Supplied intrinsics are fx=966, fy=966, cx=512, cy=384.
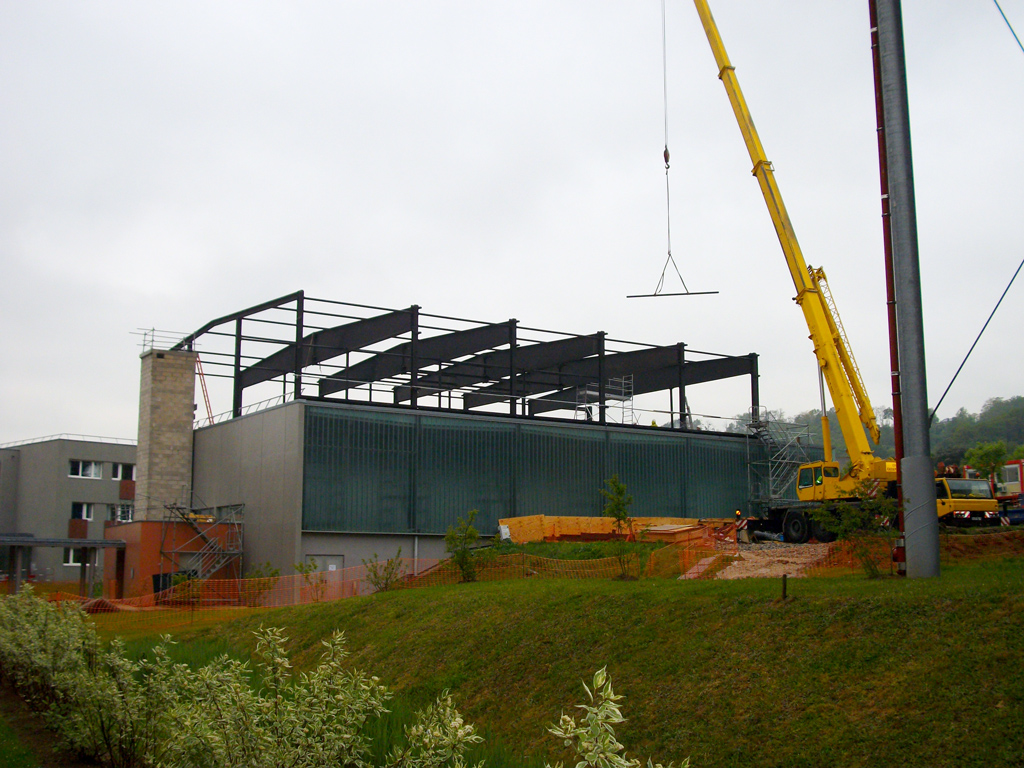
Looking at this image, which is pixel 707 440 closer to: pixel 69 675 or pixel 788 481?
pixel 788 481

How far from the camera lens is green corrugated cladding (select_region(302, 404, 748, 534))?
136 feet

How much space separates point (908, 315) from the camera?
1819 cm

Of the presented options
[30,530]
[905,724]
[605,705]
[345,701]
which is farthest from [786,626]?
[30,530]

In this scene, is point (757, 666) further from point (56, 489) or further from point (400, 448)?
point (56, 489)

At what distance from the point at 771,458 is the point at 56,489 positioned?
156ft

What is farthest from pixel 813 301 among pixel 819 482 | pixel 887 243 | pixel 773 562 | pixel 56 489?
pixel 56 489

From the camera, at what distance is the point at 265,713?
887 cm

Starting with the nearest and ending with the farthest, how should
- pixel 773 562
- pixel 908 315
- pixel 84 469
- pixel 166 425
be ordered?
pixel 908 315, pixel 773 562, pixel 166 425, pixel 84 469

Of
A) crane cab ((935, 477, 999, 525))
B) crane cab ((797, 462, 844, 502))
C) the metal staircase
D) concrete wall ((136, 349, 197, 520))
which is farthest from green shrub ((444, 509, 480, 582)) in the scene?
concrete wall ((136, 349, 197, 520))

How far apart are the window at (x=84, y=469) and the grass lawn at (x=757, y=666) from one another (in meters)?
50.4

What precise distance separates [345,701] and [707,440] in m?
44.3

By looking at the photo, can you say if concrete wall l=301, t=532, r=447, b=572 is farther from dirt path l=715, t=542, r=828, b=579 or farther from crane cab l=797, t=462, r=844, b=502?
dirt path l=715, t=542, r=828, b=579

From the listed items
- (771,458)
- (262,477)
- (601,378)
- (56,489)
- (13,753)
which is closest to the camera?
(13,753)

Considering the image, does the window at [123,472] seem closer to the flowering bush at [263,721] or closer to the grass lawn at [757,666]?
the grass lawn at [757,666]
